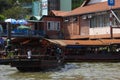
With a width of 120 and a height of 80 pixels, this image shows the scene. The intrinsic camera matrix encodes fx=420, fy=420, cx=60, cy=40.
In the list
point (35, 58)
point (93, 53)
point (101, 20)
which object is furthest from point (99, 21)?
point (35, 58)

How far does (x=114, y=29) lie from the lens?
136 ft

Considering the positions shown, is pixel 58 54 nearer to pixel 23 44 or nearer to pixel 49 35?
pixel 23 44

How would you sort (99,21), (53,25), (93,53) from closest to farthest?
(93,53)
(99,21)
(53,25)

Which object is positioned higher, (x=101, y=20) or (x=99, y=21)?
(x=101, y=20)

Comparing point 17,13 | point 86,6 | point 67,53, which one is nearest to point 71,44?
point 67,53

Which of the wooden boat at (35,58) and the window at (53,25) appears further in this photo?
the window at (53,25)

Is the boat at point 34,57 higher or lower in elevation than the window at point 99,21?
lower

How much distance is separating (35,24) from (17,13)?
14.7 meters

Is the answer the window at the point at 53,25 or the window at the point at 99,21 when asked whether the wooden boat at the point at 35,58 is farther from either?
the window at the point at 53,25

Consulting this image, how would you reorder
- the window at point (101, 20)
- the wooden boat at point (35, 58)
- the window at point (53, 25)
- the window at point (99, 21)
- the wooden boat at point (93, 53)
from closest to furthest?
1. the wooden boat at point (35, 58)
2. the wooden boat at point (93, 53)
3. the window at point (101, 20)
4. the window at point (99, 21)
5. the window at point (53, 25)

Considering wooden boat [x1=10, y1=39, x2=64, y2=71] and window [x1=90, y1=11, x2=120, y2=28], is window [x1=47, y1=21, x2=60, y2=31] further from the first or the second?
wooden boat [x1=10, y1=39, x2=64, y2=71]

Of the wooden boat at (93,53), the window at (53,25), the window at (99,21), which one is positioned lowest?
the wooden boat at (93,53)

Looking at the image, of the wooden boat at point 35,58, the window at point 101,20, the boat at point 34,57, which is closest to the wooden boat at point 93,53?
the window at point 101,20

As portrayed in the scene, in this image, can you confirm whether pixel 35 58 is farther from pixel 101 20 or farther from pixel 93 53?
pixel 101 20
